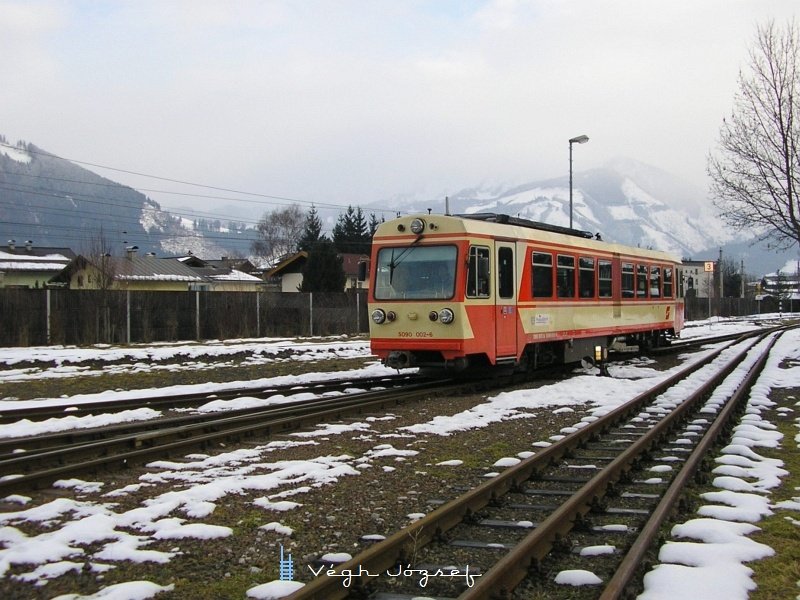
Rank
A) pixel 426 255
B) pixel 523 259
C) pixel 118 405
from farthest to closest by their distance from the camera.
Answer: pixel 523 259, pixel 426 255, pixel 118 405

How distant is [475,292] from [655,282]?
11.4 metres

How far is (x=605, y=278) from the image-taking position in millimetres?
19438

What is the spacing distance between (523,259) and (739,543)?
34.0 ft

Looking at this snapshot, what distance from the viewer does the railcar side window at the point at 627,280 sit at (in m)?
20.7

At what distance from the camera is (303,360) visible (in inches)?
906

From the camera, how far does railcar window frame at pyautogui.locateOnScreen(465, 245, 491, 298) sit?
1393cm

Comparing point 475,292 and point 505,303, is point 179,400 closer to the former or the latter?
point 475,292

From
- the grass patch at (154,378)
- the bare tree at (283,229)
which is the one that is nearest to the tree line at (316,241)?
the bare tree at (283,229)

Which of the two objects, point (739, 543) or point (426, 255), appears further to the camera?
point (426, 255)

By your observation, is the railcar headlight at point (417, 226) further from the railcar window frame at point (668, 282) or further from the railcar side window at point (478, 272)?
the railcar window frame at point (668, 282)

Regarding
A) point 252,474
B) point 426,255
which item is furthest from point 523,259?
point 252,474

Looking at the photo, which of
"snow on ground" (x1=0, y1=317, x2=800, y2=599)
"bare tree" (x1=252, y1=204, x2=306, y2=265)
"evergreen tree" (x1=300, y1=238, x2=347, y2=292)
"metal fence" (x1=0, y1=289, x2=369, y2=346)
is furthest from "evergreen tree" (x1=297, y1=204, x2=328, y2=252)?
"snow on ground" (x1=0, y1=317, x2=800, y2=599)

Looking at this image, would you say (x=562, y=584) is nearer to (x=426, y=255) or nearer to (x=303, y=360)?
(x=426, y=255)

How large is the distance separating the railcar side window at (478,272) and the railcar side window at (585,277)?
4.41 meters
